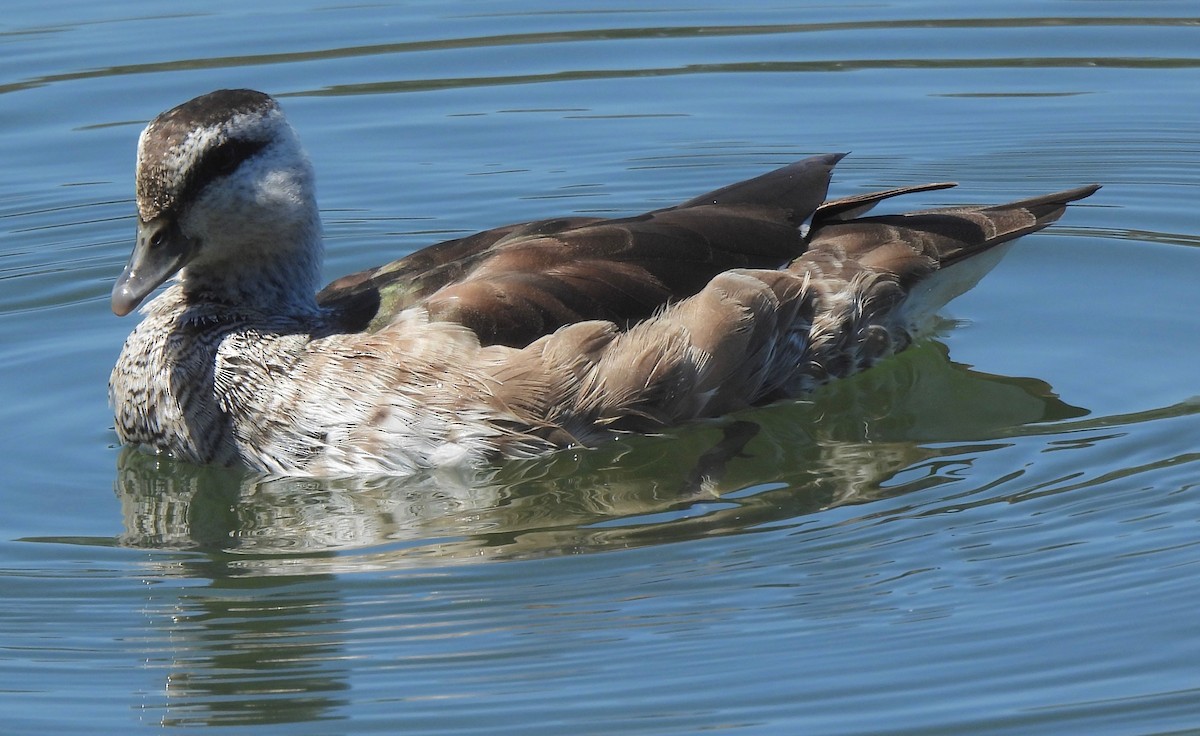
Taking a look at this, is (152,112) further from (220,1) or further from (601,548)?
(601,548)

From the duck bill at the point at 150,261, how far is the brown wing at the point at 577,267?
2.95ft

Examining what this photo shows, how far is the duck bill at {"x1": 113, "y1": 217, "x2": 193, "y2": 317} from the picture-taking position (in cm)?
861

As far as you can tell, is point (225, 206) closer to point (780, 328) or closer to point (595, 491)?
point (595, 491)

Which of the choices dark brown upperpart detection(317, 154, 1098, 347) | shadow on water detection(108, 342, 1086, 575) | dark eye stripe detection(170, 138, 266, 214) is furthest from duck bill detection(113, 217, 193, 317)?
shadow on water detection(108, 342, 1086, 575)

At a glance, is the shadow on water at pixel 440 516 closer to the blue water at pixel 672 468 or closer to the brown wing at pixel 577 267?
the blue water at pixel 672 468

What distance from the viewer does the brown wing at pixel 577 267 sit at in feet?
28.9

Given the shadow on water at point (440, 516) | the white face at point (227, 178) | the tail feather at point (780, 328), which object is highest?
the white face at point (227, 178)

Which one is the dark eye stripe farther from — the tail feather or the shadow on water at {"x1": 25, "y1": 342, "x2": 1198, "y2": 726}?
the tail feather

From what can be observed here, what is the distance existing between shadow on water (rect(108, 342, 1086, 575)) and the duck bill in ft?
3.35

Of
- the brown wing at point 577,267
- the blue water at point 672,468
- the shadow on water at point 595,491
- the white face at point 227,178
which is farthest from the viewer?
the brown wing at point 577,267

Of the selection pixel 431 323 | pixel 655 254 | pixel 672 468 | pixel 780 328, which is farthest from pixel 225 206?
pixel 780 328

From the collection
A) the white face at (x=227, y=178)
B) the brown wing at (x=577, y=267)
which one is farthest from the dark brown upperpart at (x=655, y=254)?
the white face at (x=227, y=178)

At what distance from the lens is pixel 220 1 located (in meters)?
15.9

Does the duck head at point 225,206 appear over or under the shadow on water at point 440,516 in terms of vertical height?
over
